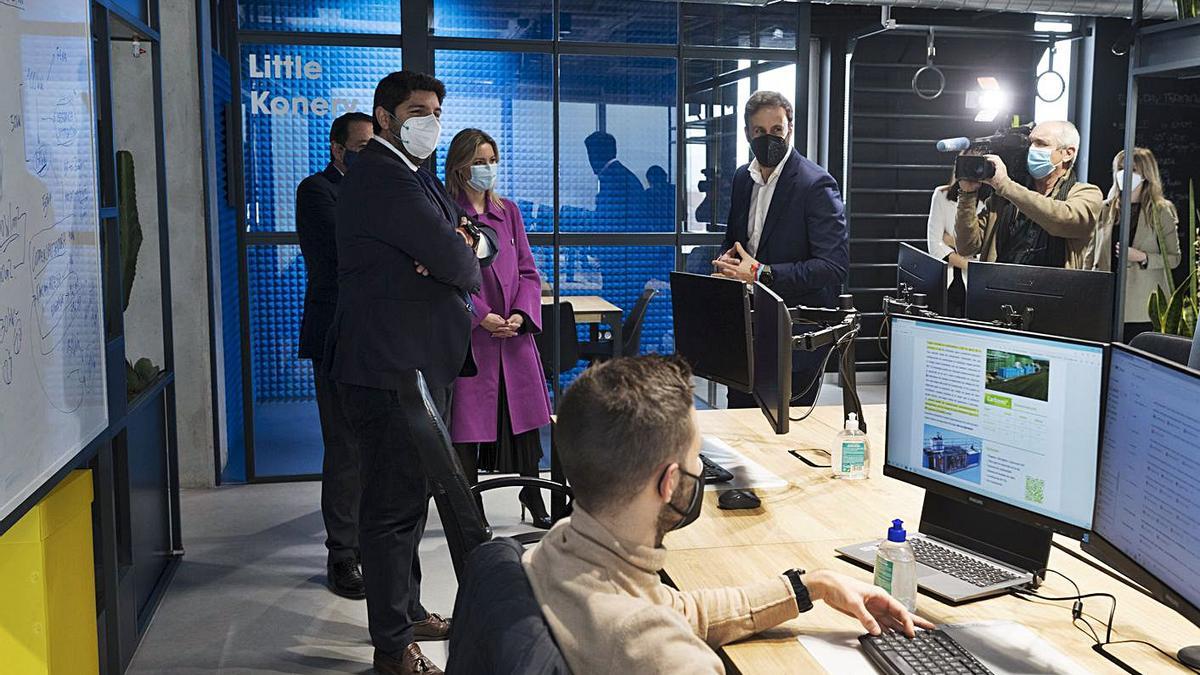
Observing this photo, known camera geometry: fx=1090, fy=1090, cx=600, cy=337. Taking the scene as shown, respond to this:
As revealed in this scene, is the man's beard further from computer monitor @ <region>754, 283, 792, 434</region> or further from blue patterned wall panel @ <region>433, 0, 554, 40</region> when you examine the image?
blue patterned wall panel @ <region>433, 0, 554, 40</region>

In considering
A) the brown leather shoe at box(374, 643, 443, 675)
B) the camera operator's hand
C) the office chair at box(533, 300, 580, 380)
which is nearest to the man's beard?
the brown leather shoe at box(374, 643, 443, 675)

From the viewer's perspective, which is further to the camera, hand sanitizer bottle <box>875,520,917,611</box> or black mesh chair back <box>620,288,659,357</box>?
black mesh chair back <box>620,288,659,357</box>

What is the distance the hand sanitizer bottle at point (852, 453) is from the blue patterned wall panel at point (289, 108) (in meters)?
3.39

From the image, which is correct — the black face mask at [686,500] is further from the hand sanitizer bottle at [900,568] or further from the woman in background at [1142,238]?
the woman in background at [1142,238]

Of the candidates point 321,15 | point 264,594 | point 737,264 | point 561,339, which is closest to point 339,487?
point 264,594

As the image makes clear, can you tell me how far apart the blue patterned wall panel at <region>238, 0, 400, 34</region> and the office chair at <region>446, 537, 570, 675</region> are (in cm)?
429

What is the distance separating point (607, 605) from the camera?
4.38 feet

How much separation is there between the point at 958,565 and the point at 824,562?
24cm

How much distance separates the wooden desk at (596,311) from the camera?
5555 millimetres

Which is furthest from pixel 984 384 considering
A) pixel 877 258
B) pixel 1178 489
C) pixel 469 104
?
pixel 877 258

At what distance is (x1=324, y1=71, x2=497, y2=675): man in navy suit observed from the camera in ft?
9.86

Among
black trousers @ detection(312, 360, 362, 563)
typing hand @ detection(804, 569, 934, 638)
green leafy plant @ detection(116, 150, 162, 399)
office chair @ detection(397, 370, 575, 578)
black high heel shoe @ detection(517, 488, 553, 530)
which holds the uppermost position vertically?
green leafy plant @ detection(116, 150, 162, 399)

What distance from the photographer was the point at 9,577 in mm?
2480

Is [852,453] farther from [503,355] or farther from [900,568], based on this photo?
[503,355]
